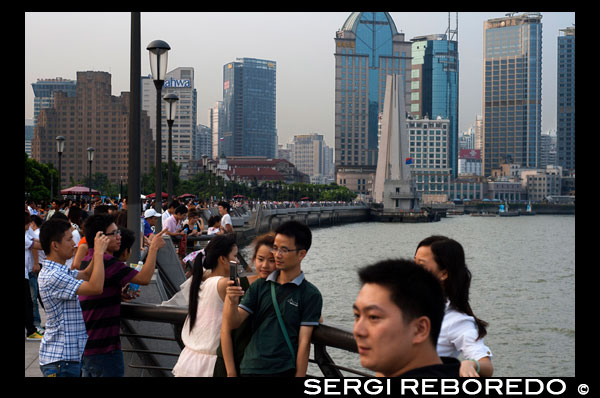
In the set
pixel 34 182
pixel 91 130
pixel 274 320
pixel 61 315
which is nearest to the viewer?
pixel 274 320

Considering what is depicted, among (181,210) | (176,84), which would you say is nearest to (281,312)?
(181,210)

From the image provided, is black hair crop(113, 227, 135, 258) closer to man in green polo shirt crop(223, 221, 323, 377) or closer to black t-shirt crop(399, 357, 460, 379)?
man in green polo shirt crop(223, 221, 323, 377)

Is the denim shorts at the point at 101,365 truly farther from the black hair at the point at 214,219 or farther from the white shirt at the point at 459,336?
the black hair at the point at 214,219

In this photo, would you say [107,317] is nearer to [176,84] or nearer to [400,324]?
[400,324]

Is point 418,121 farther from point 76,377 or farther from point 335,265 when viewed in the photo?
point 76,377

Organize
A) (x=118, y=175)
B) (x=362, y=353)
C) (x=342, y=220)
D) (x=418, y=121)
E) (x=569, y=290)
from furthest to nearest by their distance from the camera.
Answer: (x=418, y=121) < (x=118, y=175) < (x=342, y=220) < (x=569, y=290) < (x=362, y=353)

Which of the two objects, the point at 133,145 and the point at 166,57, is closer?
the point at 133,145

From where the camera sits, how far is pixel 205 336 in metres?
4.57

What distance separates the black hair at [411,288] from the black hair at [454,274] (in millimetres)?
952

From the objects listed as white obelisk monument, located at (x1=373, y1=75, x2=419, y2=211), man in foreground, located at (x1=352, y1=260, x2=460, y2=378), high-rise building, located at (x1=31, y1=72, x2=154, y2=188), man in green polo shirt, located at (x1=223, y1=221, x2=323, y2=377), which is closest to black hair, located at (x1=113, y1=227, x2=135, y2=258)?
man in green polo shirt, located at (x1=223, y1=221, x2=323, y2=377)

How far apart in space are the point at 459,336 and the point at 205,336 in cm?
189
